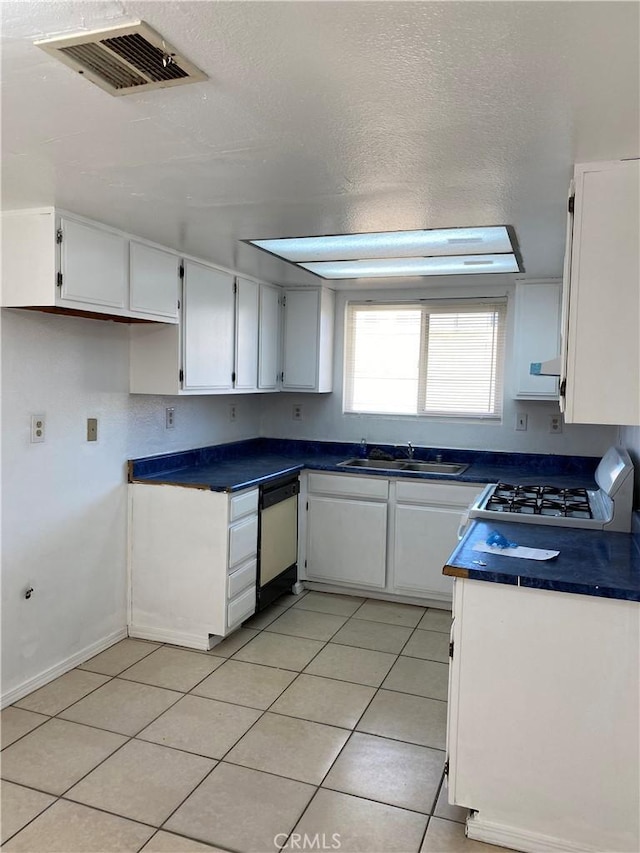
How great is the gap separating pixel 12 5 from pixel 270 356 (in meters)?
3.45

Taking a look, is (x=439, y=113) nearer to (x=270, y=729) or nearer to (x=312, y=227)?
(x=312, y=227)

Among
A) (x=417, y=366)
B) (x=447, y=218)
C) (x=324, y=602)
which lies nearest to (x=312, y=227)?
(x=447, y=218)

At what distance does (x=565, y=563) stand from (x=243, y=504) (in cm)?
192

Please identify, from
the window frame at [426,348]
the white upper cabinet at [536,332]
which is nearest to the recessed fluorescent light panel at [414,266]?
the white upper cabinet at [536,332]

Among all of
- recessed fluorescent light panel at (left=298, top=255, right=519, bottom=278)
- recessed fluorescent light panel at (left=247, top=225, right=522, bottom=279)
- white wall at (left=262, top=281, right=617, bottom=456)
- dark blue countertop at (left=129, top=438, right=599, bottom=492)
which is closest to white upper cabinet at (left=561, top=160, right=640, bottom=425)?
recessed fluorescent light panel at (left=247, top=225, right=522, bottom=279)

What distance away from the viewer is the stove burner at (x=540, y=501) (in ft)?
9.61

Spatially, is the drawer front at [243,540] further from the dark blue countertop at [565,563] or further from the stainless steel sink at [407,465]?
the dark blue countertop at [565,563]

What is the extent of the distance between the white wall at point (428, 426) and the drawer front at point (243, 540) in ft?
4.66

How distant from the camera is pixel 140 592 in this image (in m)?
3.61

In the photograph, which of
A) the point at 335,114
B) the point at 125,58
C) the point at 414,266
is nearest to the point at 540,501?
the point at 414,266

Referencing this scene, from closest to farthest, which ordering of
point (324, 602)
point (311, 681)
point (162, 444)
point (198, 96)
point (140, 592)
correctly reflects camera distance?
point (198, 96), point (311, 681), point (140, 592), point (162, 444), point (324, 602)

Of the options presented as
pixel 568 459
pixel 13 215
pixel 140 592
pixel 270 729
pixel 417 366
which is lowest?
pixel 270 729

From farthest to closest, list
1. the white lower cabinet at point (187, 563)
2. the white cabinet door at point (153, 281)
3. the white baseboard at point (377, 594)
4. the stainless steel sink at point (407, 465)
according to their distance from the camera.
Result: 1. the stainless steel sink at point (407, 465)
2. the white baseboard at point (377, 594)
3. the white lower cabinet at point (187, 563)
4. the white cabinet door at point (153, 281)

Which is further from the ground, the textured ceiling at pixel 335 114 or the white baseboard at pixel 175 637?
the textured ceiling at pixel 335 114
